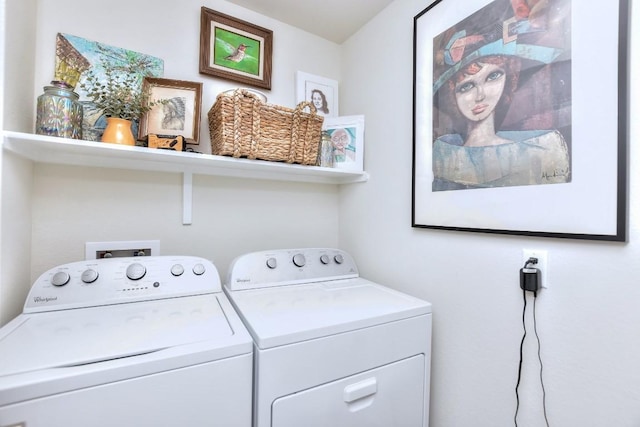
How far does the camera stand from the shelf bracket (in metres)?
1.43

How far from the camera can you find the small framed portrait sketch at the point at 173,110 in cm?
126

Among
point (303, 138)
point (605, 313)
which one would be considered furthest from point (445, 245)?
point (303, 138)

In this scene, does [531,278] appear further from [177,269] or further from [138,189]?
[138,189]

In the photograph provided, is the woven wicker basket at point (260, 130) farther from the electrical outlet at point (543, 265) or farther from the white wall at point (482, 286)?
the electrical outlet at point (543, 265)

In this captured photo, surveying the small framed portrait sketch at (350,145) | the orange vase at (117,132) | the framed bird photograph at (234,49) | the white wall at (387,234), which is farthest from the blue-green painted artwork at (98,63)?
the small framed portrait sketch at (350,145)

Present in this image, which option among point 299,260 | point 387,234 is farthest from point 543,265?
point 299,260

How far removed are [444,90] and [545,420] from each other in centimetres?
123

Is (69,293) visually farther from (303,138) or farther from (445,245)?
(445,245)

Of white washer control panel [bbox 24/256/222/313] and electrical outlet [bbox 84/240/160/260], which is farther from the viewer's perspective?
electrical outlet [bbox 84/240/160/260]

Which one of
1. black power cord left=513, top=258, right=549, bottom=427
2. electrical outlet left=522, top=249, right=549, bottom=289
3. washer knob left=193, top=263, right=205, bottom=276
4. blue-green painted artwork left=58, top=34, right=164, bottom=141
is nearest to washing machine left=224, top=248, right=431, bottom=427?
washer knob left=193, top=263, right=205, bottom=276

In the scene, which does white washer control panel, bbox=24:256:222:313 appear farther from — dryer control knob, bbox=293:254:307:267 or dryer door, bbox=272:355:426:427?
dryer door, bbox=272:355:426:427

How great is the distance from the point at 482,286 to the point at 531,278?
197 mm

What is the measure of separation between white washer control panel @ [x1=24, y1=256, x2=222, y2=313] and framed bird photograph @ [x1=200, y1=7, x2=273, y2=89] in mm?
994

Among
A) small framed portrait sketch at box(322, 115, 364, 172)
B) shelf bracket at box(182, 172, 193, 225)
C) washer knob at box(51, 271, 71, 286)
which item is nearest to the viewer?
washer knob at box(51, 271, 71, 286)
